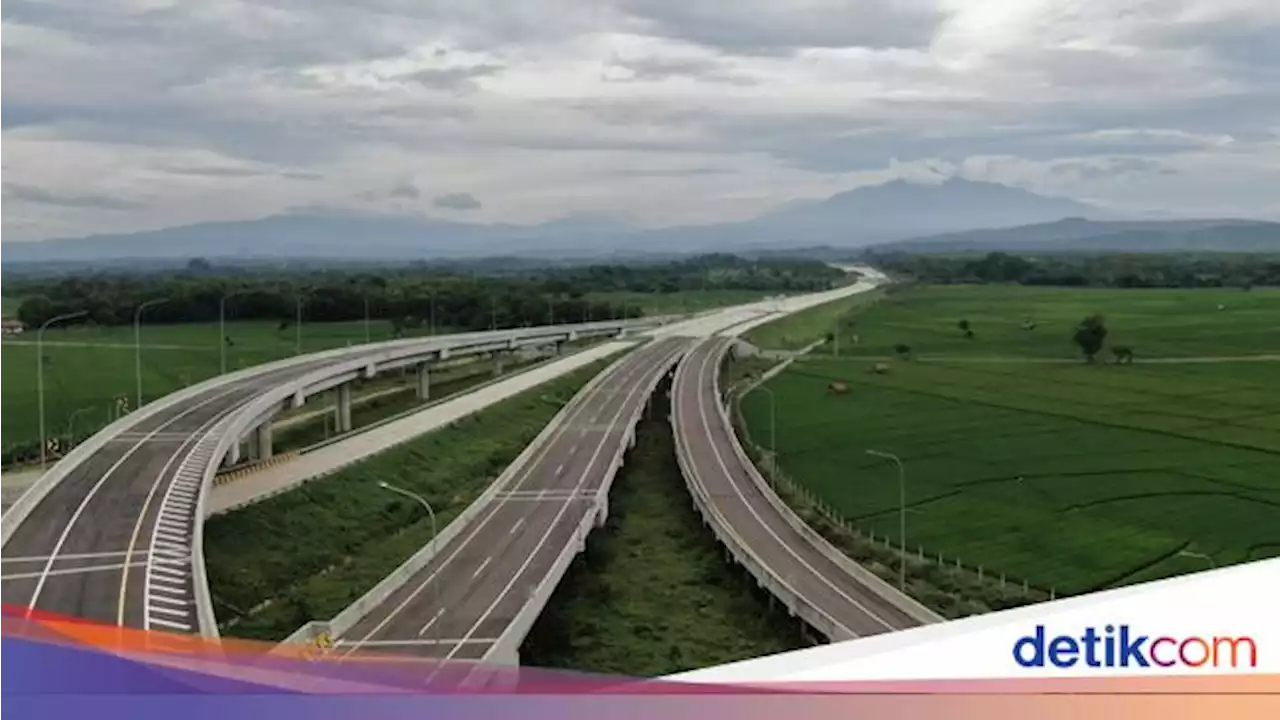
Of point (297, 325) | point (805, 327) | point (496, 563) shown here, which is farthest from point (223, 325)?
point (805, 327)

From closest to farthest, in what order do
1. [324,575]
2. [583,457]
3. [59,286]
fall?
1. [324,575]
2. [583,457]
3. [59,286]

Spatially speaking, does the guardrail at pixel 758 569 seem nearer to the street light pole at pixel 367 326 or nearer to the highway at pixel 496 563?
the highway at pixel 496 563

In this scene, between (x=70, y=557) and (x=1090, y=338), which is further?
(x=1090, y=338)

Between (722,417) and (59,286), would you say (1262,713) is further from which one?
(59,286)

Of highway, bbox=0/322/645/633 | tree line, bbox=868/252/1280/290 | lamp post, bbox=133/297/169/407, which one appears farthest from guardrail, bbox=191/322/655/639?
tree line, bbox=868/252/1280/290

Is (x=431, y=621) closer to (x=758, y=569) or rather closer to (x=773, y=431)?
(x=758, y=569)

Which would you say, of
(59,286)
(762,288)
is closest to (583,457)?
(59,286)
